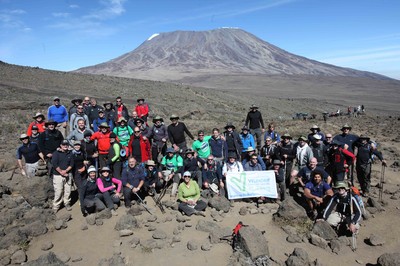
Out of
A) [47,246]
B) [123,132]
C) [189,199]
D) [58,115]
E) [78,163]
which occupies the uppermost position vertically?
Result: [58,115]

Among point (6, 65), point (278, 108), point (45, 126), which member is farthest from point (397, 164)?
point (6, 65)

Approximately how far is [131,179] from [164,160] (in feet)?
4.47

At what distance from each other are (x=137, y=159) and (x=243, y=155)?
3474 millimetres

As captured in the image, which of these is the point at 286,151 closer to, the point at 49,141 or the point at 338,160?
A: the point at 338,160

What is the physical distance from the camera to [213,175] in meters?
10.1

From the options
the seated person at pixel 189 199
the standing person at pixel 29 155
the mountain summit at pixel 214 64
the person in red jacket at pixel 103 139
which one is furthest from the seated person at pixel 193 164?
the mountain summit at pixel 214 64

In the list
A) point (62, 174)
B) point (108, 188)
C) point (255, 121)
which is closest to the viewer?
point (62, 174)

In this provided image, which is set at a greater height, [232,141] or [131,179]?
[232,141]

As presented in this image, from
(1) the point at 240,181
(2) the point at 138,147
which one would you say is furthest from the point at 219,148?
(2) the point at 138,147

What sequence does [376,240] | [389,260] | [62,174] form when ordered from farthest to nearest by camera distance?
[62,174], [376,240], [389,260]

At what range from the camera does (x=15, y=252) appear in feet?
22.8

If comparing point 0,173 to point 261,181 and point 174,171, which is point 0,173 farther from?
point 261,181

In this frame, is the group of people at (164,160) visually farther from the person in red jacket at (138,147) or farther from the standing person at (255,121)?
the standing person at (255,121)

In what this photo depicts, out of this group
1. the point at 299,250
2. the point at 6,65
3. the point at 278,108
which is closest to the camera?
the point at 299,250
